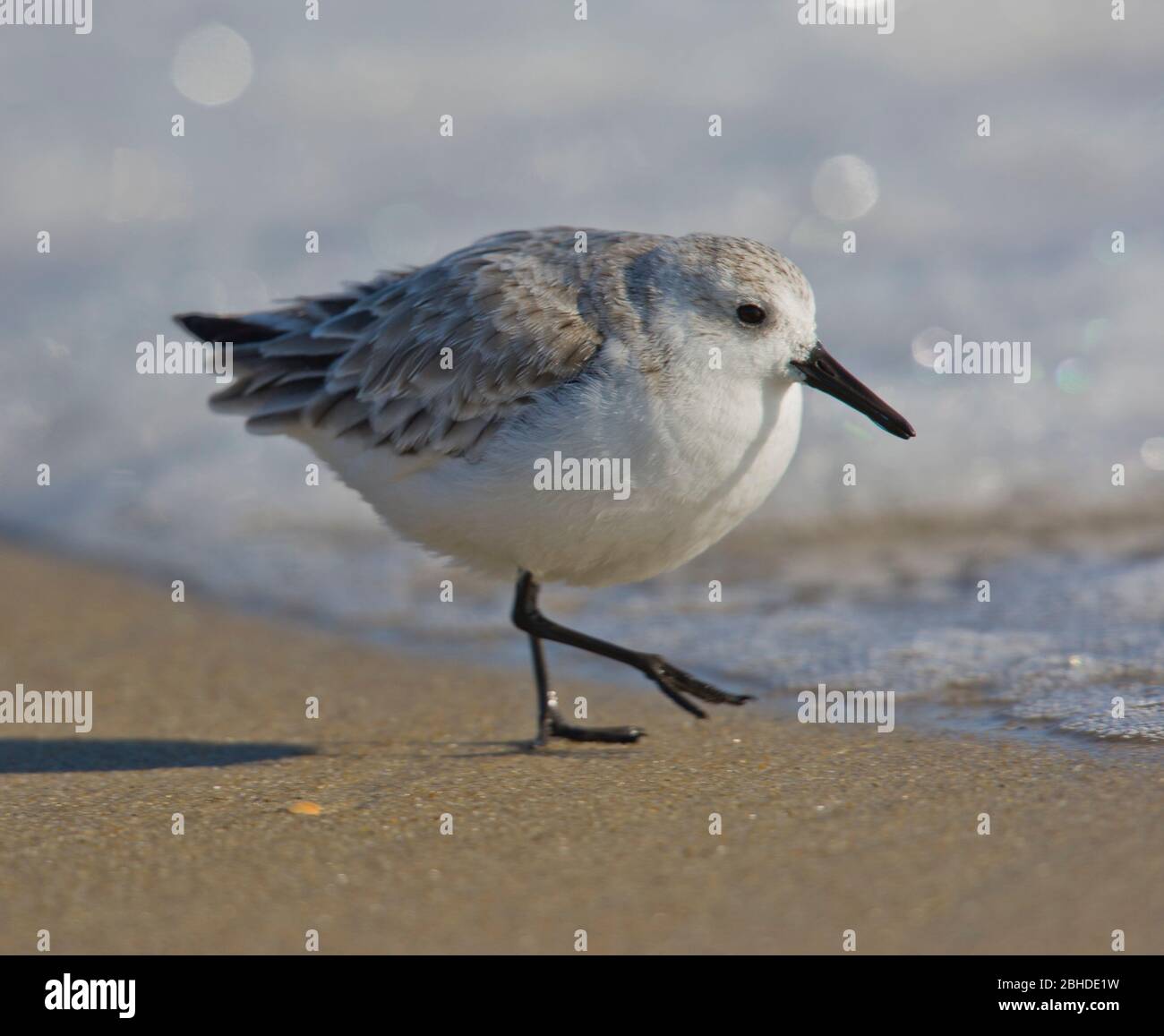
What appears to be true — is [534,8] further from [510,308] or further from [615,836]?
[615,836]

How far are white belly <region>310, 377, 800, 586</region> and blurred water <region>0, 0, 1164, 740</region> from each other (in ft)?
3.58

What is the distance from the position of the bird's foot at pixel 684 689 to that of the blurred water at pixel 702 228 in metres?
0.67

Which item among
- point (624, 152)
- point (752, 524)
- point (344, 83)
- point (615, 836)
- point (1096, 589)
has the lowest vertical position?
point (615, 836)

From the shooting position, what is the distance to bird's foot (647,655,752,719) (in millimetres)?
4840

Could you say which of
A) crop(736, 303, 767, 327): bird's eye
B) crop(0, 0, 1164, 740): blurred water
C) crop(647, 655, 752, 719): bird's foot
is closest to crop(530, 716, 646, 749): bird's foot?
crop(647, 655, 752, 719): bird's foot

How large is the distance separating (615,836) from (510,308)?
1777 mm

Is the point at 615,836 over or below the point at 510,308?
below

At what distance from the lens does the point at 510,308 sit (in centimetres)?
463

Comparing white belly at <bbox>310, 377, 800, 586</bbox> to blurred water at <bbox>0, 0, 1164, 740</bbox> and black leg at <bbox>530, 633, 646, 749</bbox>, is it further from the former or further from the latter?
blurred water at <bbox>0, 0, 1164, 740</bbox>

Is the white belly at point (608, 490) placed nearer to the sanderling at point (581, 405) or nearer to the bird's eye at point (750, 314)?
the sanderling at point (581, 405)

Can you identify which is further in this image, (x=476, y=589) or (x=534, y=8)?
(x=534, y=8)

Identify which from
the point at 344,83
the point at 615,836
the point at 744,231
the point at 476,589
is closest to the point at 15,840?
the point at 615,836

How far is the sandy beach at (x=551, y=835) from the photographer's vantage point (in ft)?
10.1
